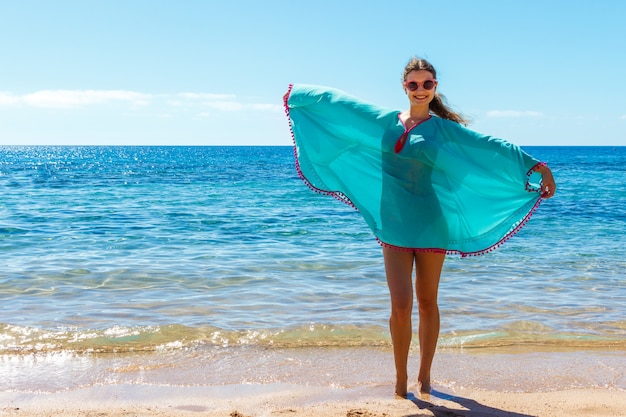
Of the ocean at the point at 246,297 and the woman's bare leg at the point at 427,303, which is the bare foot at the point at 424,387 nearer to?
the woman's bare leg at the point at 427,303

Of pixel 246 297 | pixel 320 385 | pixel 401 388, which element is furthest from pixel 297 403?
pixel 246 297

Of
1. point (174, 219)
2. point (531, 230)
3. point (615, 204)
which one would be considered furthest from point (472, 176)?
point (615, 204)

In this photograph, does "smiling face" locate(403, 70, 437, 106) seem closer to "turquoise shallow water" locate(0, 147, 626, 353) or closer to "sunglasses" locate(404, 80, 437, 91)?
"sunglasses" locate(404, 80, 437, 91)

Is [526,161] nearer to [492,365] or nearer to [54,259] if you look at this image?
[492,365]

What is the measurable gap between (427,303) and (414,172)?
2.79 feet

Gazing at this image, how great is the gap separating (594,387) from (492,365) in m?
0.77

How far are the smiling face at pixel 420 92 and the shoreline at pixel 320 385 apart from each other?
186 cm

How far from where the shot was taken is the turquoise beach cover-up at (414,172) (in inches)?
161

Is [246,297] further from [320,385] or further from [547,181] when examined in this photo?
[547,181]

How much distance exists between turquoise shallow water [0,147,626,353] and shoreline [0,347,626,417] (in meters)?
0.38

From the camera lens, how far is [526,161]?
4.09 m

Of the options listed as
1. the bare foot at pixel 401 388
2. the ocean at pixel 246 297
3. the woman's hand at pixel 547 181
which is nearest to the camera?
the woman's hand at pixel 547 181

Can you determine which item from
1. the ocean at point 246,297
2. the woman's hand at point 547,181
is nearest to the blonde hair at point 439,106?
the woman's hand at point 547,181

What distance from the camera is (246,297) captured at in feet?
24.3
